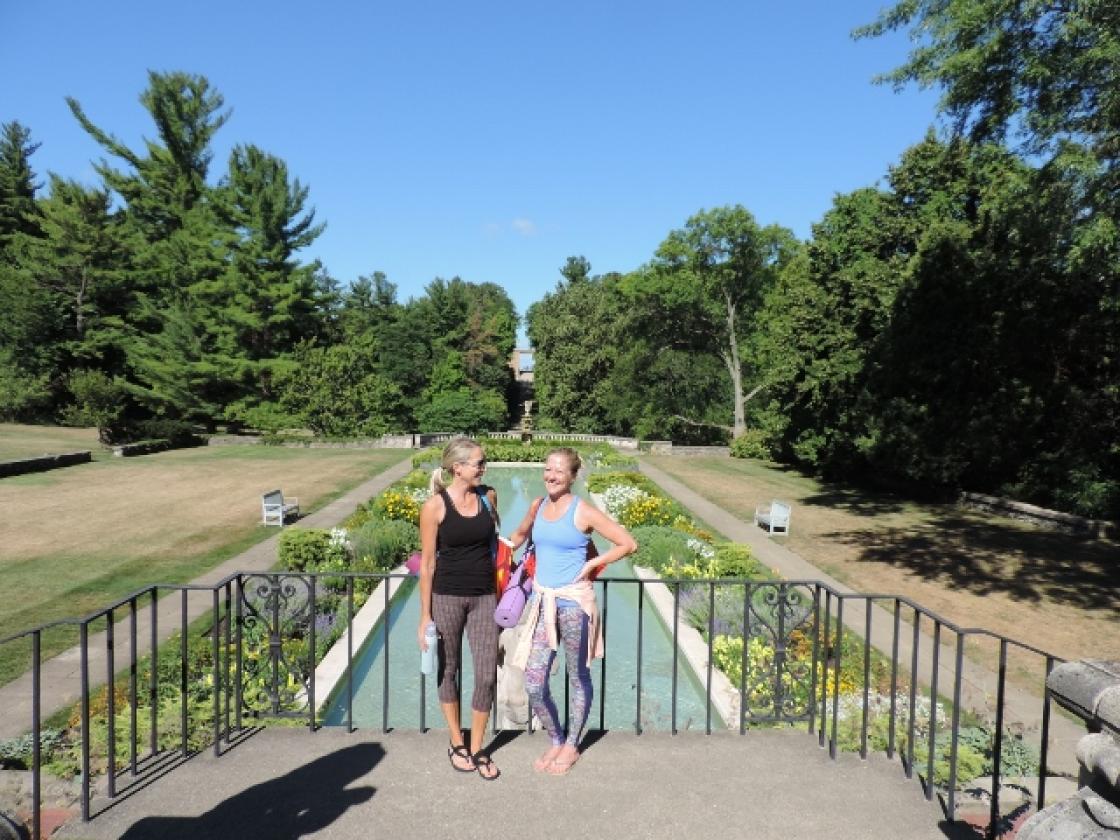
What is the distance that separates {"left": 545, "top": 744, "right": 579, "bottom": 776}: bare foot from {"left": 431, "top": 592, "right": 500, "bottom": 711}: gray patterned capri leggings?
49 cm

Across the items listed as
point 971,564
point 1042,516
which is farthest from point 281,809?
point 1042,516

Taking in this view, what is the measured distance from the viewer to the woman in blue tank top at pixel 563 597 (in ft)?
13.8

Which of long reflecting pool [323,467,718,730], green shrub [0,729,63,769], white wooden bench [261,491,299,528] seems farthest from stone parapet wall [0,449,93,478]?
green shrub [0,729,63,769]

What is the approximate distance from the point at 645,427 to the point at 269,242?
77.6 ft

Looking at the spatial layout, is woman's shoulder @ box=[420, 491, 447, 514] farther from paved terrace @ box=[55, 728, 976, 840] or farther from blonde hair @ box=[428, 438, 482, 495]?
paved terrace @ box=[55, 728, 976, 840]

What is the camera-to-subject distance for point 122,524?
15203 millimetres

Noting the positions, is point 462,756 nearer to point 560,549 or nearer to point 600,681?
point 560,549

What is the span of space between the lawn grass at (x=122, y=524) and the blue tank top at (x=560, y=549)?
6357 mm

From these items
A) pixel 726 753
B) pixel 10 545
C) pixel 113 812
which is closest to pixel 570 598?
pixel 726 753

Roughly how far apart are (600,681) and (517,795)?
3.25 meters

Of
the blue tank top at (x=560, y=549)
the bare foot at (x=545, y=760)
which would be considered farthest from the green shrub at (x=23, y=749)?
the blue tank top at (x=560, y=549)

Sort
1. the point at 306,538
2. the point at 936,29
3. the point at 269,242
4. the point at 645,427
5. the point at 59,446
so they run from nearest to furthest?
the point at 306,538 < the point at 936,29 < the point at 59,446 < the point at 269,242 < the point at 645,427

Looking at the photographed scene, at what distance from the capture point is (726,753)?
451 centimetres

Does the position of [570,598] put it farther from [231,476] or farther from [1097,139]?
[231,476]
